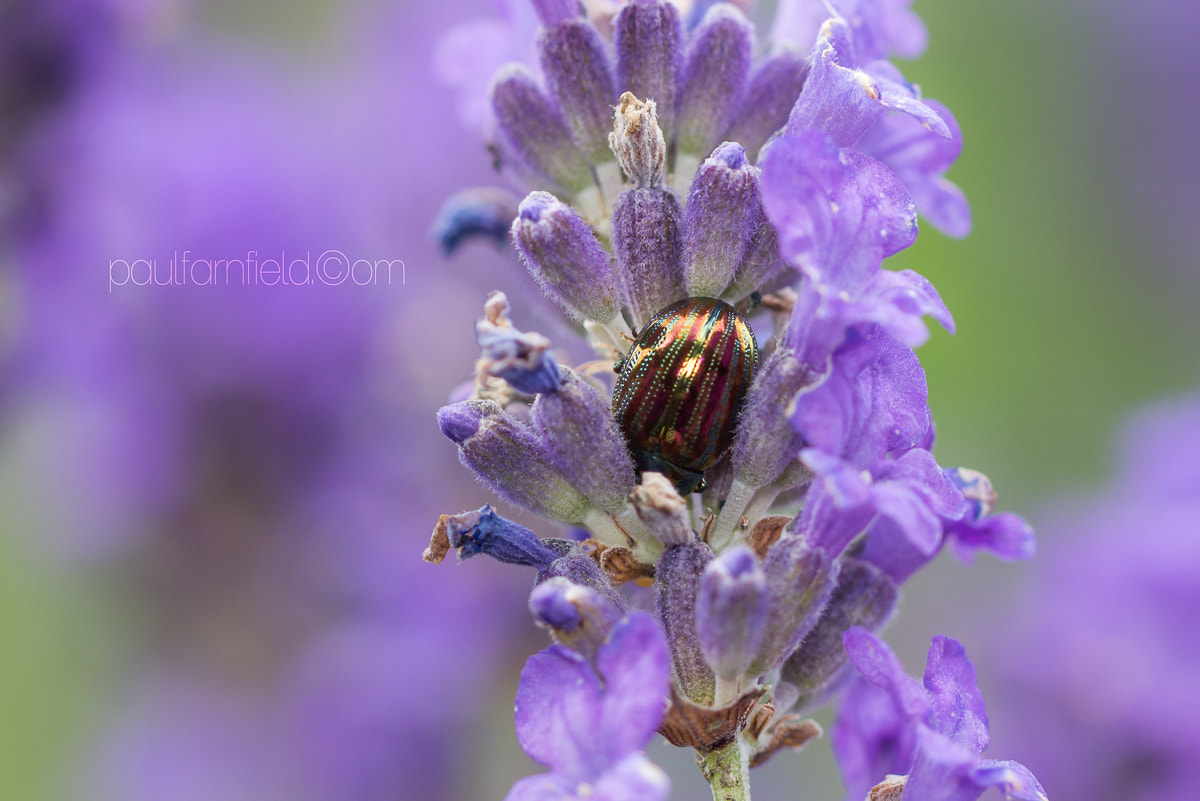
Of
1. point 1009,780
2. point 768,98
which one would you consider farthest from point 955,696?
point 768,98

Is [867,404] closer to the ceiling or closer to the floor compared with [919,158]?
closer to the floor

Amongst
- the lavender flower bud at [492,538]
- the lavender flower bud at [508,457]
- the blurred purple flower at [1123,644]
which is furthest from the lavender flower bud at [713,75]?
the blurred purple flower at [1123,644]

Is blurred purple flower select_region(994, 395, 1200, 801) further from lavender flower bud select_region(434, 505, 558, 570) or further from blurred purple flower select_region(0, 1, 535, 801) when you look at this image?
lavender flower bud select_region(434, 505, 558, 570)

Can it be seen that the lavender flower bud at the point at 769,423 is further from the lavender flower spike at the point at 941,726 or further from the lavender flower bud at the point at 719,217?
the lavender flower spike at the point at 941,726

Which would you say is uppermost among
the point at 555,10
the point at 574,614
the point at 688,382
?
the point at 555,10

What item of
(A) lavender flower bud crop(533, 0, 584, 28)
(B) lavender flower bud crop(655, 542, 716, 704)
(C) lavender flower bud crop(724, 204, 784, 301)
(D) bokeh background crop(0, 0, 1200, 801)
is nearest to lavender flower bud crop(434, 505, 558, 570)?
(B) lavender flower bud crop(655, 542, 716, 704)

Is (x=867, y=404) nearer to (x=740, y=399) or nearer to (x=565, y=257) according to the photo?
(x=740, y=399)

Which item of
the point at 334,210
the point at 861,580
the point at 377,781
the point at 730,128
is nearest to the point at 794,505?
the point at 861,580
